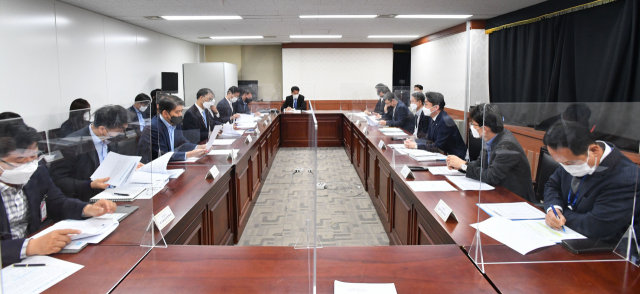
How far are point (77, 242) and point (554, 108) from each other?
6.11 feet

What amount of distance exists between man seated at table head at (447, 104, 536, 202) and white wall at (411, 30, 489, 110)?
5.35 m

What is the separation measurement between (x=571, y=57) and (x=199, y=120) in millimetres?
4635

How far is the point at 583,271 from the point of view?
125 centimetres

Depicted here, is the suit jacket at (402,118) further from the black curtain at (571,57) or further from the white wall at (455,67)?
the white wall at (455,67)

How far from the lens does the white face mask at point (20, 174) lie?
927 mm

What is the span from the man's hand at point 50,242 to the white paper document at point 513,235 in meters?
1.48

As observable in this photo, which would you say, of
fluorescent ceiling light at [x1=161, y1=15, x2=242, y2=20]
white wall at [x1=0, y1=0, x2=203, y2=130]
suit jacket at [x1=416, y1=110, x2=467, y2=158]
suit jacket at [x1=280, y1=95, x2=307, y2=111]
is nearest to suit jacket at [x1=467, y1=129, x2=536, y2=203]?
suit jacket at [x1=416, y1=110, x2=467, y2=158]

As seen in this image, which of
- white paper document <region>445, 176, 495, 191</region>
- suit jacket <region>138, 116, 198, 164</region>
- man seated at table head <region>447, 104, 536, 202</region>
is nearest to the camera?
man seated at table head <region>447, 104, 536, 202</region>

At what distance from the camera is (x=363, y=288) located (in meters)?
1.16

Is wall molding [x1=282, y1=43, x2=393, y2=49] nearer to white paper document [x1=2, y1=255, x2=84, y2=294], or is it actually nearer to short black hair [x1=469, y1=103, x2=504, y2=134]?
short black hair [x1=469, y1=103, x2=504, y2=134]

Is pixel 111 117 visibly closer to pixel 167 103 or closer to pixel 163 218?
pixel 163 218

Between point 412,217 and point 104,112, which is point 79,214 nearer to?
point 104,112

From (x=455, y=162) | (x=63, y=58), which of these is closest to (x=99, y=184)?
(x=455, y=162)

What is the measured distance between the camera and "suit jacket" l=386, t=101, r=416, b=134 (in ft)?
14.7
